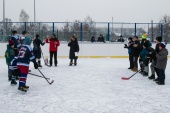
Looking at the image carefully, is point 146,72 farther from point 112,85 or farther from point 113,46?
point 113,46

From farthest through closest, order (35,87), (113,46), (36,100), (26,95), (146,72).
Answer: (113,46) → (146,72) → (35,87) → (26,95) → (36,100)

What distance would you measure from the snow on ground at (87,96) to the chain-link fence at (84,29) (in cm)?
824

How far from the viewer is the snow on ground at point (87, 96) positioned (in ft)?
17.6

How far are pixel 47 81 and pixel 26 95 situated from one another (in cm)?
143

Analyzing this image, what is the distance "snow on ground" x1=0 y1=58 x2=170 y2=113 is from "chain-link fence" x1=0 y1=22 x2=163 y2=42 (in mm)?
8240

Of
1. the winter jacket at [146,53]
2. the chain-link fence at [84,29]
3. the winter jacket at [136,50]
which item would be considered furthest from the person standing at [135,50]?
the chain-link fence at [84,29]

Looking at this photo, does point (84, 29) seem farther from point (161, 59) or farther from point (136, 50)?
point (161, 59)

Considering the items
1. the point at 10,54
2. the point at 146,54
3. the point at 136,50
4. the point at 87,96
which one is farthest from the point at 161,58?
the point at 10,54

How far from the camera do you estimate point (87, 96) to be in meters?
6.36

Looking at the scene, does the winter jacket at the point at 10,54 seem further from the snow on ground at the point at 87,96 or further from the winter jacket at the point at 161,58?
the winter jacket at the point at 161,58

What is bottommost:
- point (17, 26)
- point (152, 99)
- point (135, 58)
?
point (152, 99)

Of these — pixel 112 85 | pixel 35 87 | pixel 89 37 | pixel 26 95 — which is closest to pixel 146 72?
pixel 112 85

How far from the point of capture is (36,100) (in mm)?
5977

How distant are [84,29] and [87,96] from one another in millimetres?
11176
